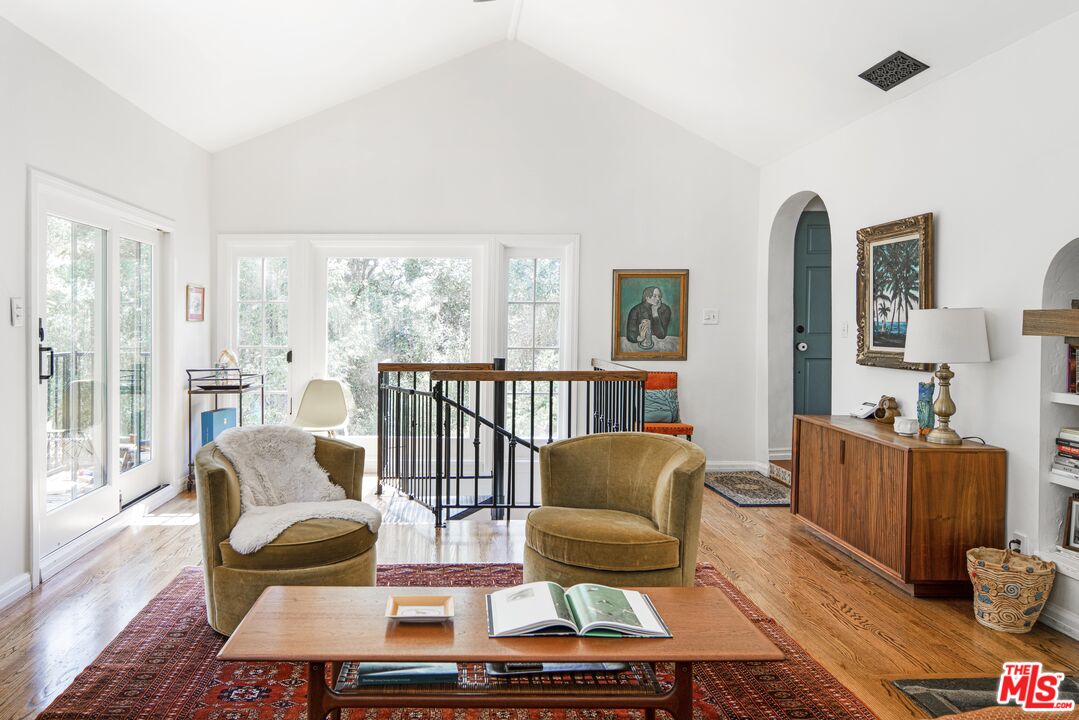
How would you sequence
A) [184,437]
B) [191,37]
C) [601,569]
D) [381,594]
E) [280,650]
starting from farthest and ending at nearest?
[184,437] → [191,37] → [601,569] → [381,594] → [280,650]

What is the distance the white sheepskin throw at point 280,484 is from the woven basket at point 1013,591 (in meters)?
2.67

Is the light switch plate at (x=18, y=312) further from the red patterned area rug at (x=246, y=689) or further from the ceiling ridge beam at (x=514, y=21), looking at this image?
the ceiling ridge beam at (x=514, y=21)

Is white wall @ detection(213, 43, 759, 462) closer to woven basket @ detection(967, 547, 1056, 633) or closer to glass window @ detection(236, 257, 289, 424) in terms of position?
glass window @ detection(236, 257, 289, 424)

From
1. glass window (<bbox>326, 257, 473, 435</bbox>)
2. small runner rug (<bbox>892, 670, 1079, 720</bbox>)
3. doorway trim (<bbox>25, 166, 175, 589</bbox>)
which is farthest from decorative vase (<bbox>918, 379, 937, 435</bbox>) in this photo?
doorway trim (<bbox>25, 166, 175, 589</bbox>)

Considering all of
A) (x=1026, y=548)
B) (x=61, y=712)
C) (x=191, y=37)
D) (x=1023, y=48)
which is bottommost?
(x=61, y=712)

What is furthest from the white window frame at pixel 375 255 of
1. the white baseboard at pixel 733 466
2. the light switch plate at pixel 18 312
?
the light switch plate at pixel 18 312

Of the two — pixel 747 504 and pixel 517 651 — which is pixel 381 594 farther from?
pixel 747 504

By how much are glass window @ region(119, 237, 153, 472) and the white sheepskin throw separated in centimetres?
201

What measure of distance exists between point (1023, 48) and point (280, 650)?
12.9 feet

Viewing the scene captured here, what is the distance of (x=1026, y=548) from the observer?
3336mm

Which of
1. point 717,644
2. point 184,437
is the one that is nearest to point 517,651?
point 717,644

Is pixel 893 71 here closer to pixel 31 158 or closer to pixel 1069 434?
pixel 1069 434

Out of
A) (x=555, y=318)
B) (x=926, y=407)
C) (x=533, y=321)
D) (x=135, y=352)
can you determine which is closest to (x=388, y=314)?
(x=533, y=321)

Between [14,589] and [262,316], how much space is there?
320 cm
